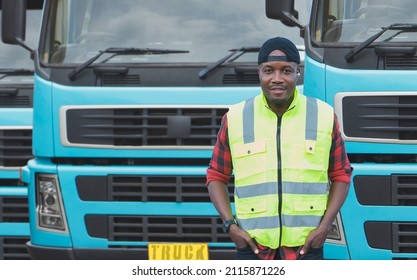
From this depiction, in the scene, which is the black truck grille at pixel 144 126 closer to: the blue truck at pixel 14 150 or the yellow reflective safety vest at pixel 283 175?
the blue truck at pixel 14 150

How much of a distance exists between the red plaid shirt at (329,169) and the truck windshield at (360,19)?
2320 mm

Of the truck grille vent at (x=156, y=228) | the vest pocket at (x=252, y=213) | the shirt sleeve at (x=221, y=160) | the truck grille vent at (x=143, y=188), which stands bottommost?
the truck grille vent at (x=156, y=228)

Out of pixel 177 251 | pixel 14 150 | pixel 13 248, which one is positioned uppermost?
pixel 14 150

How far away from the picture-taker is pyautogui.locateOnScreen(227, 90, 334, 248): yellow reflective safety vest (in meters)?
5.47

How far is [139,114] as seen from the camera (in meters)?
8.55

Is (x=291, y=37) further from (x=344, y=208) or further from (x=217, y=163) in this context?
(x=217, y=163)

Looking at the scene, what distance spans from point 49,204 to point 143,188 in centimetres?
75

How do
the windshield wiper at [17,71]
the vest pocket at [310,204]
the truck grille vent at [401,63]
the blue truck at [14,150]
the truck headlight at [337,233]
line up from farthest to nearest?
Answer: the windshield wiper at [17,71] → the blue truck at [14,150] → the truck headlight at [337,233] → the truck grille vent at [401,63] → the vest pocket at [310,204]

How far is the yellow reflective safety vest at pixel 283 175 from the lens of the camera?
547cm

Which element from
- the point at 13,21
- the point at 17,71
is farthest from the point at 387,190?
the point at 17,71

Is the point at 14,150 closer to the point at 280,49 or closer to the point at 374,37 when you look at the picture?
the point at 374,37

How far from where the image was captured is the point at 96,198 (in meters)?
8.69

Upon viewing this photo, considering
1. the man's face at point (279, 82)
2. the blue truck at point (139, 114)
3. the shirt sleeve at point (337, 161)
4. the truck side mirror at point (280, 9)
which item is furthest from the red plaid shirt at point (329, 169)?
the blue truck at point (139, 114)

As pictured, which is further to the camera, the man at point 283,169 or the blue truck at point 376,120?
the blue truck at point 376,120
